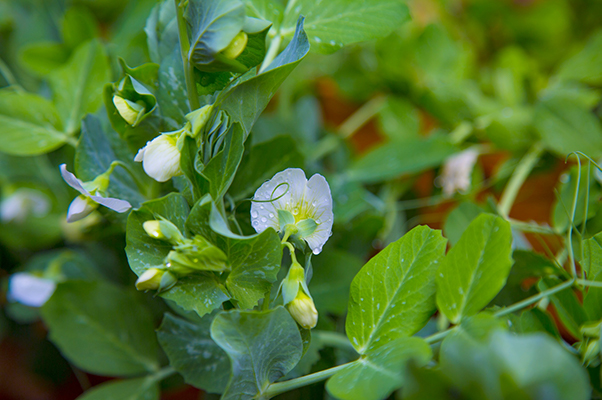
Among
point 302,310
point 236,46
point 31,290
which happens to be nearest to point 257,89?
point 236,46

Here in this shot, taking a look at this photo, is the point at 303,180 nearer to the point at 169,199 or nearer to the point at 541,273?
the point at 169,199

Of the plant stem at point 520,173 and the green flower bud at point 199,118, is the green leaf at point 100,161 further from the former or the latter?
the plant stem at point 520,173

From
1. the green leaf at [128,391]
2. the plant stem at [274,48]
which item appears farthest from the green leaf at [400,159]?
the green leaf at [128,391]

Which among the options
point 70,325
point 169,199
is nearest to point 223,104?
point 169,199

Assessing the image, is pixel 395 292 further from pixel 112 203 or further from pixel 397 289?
pixel 112 203

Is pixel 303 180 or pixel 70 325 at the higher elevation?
pixel 303 180

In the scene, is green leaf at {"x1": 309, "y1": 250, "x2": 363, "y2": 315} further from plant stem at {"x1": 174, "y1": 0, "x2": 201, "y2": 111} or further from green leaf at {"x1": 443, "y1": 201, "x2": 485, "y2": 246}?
plant stem at {"x1": 174, "y1": 0, "x2": 201, "y2": 111}

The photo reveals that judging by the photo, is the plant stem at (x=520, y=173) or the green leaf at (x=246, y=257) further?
the plant stem at (x=520, y=173)
